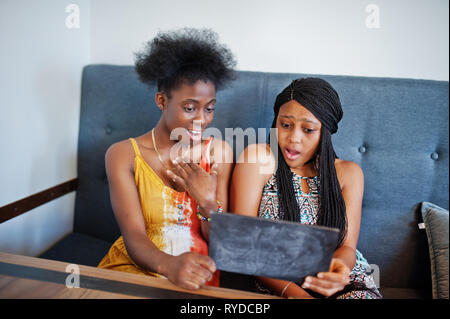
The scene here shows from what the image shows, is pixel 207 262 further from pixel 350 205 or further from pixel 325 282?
pixel 350 205

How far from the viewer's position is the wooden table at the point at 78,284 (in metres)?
0.71

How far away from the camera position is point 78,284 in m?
0.75

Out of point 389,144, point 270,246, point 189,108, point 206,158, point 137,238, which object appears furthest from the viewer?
point 389,144

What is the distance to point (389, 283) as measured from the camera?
1.43 meters

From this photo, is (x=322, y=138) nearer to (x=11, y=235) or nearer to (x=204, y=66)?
(x=204, y=66)

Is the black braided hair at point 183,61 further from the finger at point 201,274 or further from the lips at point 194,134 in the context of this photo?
the finger at point 201,274

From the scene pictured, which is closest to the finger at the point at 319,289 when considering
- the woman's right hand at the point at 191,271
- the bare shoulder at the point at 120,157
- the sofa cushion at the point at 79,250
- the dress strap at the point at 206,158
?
the woman's right hand at the point at 191,271

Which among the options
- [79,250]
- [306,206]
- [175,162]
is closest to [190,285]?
[175,162]

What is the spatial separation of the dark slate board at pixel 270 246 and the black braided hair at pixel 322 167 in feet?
1.25

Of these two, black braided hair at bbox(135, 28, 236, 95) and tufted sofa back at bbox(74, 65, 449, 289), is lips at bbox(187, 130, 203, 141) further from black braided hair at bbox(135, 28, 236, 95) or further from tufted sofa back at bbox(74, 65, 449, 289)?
tufted sofa back at bbox(74, 65, 449, 289)

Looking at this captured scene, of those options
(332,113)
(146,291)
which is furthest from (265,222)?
(332,113)

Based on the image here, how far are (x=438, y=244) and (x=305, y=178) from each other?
584 mm
